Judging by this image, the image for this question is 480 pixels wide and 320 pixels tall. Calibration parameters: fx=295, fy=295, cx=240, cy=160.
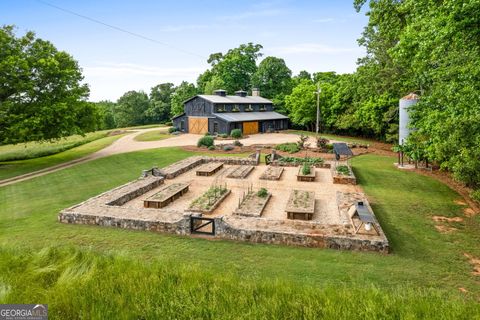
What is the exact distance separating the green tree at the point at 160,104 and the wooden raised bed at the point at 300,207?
60804 mm

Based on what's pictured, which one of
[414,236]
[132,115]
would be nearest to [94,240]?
[414,236]

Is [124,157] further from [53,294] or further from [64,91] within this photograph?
[53,294]

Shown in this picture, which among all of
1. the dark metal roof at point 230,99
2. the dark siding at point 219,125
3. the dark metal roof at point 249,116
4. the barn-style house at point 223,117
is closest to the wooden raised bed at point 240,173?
the barn-style house at point 223,117

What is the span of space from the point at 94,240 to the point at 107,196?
4984 millimetres

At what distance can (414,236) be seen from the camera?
10906 mm

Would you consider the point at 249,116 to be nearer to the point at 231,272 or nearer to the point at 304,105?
the point at 304,105

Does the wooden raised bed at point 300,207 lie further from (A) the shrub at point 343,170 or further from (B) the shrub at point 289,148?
(B) the shrub at point 289,148

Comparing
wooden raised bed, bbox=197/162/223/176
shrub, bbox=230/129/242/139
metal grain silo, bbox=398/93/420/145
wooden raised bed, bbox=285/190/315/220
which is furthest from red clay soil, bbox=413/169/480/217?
shrub, bbox=230/129/242/139

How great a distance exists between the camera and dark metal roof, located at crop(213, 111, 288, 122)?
1733 inches

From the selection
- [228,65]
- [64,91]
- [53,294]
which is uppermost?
[228,65]

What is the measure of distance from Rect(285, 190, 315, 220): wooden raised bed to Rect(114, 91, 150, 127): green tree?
64.9 m

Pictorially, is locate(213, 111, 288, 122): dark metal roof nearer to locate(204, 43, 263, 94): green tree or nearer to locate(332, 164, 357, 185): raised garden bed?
locate(204, 43, 263, 94): green tree

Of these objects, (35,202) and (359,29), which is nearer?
(35,202)
